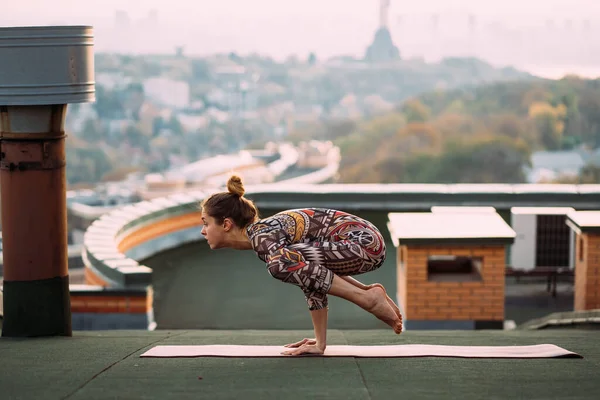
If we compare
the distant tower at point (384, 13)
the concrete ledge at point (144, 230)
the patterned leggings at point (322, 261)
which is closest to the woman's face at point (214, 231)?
the patterned leggings at point (322, 261)

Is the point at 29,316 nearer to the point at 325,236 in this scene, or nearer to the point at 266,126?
the point at 325,236

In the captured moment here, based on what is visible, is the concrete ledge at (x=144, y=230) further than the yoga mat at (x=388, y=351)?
Yes

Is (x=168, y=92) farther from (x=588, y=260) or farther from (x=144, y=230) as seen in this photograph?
(x=588, y=260)

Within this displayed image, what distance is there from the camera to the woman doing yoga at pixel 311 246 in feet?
14.0

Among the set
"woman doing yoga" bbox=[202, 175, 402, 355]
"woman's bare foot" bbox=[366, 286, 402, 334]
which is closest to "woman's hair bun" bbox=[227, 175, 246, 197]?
"woman doing yoga" bbox=[202, 175, 402, 355]

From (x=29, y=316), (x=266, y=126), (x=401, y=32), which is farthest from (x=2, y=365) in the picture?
(x=401, y=32)

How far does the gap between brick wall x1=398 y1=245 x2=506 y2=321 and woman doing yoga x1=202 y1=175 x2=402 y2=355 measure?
3.44 metres

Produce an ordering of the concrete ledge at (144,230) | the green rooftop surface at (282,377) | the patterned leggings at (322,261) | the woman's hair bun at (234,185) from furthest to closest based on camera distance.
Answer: the concrete ledge at (144,230), the woman's hair bun at (234,185), the patterned leggings at (322,261), the green rooftop surface at (282,377)

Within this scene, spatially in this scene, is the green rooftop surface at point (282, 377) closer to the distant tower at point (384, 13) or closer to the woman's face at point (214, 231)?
the woman's face at point (214, 231)

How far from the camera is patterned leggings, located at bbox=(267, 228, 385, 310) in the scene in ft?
13.9

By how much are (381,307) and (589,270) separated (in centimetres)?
427

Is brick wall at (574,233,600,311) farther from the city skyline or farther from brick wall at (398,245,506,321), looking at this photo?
the city skyline

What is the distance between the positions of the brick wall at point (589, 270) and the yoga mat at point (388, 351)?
143 inches

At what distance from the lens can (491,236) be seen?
7875mm
